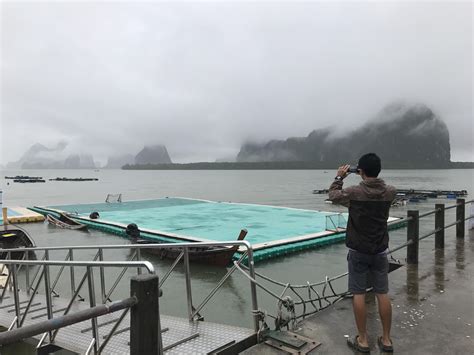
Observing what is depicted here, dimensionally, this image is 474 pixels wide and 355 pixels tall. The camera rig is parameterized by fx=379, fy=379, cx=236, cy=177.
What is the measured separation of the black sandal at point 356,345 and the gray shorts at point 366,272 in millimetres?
553

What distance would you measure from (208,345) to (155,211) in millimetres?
26561

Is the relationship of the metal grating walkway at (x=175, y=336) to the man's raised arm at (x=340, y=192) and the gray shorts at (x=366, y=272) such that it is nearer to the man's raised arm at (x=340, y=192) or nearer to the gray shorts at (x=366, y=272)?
the gray shorts at (x=366, y=272)

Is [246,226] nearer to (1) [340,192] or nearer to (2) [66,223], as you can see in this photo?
(2) [66,223]

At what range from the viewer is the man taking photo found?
4066mm

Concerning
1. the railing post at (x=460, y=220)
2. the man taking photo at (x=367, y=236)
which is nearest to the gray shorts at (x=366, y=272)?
the man taking photo at (x=367, y=236)

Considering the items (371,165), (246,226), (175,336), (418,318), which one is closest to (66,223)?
(246,226)

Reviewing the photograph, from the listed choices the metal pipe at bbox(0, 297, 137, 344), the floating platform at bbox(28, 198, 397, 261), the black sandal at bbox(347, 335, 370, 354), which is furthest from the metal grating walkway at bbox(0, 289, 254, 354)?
the floating platform at bbox(28, 198, 397, 261)

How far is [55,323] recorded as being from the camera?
2.03 m

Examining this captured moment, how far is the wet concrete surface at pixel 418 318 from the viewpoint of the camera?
4.26 metres

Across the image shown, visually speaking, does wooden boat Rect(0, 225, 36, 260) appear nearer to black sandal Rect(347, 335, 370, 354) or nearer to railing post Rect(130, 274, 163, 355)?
A: black sandal Rect(347, 335, 370, 354)

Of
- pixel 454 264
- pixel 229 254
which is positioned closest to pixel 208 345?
pixel 454 264

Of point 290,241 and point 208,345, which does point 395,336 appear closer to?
point 208,345

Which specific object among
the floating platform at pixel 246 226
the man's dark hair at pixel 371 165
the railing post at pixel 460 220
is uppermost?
the man's dark hair at pixel 371 165

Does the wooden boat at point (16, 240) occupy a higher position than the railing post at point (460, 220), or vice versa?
the railing post at point (460, 220)
